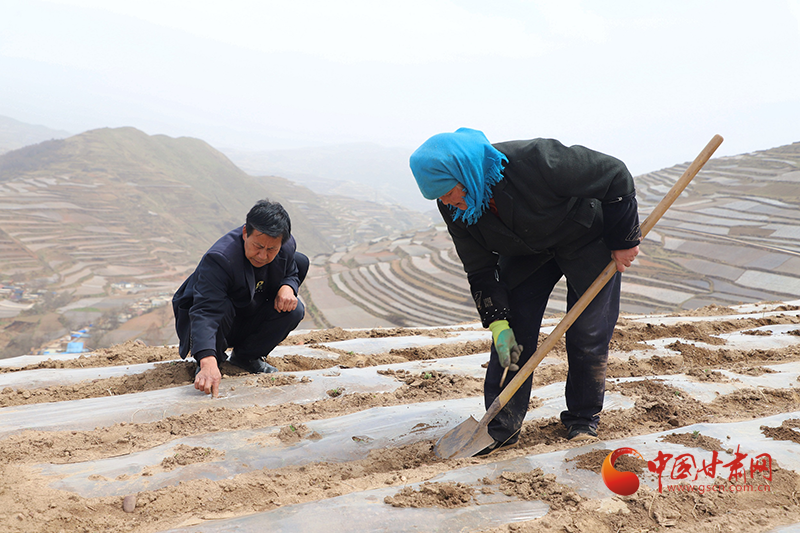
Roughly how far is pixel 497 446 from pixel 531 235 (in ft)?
3.14

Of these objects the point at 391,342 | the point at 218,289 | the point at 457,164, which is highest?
the point at 457,164

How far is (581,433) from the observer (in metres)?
1.97

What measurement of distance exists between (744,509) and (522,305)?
1036 millimetres

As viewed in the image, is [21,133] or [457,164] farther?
[21,133]

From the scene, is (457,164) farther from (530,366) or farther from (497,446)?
(497,446)

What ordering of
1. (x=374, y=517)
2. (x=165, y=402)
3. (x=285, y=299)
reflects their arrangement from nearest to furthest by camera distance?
1. (x=374, y=517)
2. (x=165, y=402)
3. (x=285, y=299)

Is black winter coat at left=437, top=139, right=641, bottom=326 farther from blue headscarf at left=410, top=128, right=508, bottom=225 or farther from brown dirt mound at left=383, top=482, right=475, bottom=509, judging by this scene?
brown dirt mound at left=383, top=482, right=475, bottom=509

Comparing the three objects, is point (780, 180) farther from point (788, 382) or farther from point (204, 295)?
point (204, 295)

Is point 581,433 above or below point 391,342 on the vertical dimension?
above

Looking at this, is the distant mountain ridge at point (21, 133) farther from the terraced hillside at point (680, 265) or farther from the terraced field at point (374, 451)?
the terraced field at point (374, 451)

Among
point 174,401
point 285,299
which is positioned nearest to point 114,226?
point 285,299

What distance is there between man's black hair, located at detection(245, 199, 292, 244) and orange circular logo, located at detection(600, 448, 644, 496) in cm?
181

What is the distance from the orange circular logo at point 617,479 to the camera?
1.54 m

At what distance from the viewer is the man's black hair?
2.34 m
